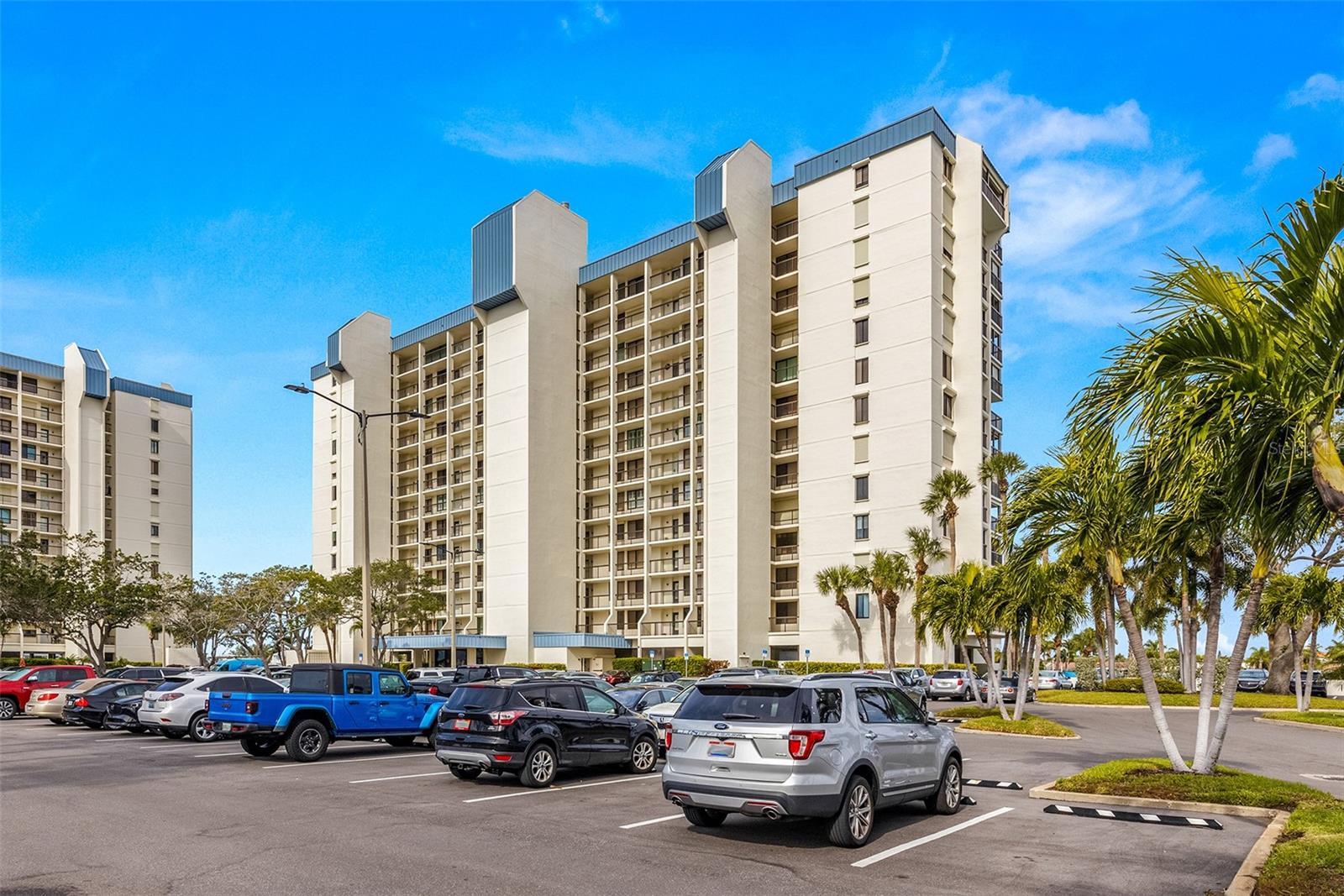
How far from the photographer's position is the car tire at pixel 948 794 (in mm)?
13258

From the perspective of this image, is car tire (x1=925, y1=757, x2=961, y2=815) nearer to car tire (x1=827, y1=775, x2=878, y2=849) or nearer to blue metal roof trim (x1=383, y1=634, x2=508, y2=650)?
car tire (x1=827, y1=775, x2=878, y2=849)

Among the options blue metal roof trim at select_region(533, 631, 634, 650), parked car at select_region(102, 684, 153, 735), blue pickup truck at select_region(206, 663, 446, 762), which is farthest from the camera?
blue metal roof trim at select_region(533, 631, 634, 650)

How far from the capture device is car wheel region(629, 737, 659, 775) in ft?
59.8

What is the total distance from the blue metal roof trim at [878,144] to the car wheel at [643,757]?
48.5m

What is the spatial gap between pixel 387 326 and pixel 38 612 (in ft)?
123

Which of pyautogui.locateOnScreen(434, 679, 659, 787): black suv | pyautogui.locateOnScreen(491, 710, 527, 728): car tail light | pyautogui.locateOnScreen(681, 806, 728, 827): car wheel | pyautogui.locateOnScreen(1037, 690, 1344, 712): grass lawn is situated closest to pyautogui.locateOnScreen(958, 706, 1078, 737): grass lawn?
pyautogui.locateOnScreen(434, 679, 659, 787): black suv

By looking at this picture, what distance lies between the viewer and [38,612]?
62.1 meters

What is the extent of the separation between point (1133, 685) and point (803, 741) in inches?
1954

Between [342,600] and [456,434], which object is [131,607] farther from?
[456,434]

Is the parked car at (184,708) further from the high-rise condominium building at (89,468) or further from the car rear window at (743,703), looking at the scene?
the high-rise condominium building at (89,468)

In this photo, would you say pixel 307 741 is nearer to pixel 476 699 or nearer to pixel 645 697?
pixel 476 699

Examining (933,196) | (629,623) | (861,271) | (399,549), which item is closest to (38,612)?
(399,549)

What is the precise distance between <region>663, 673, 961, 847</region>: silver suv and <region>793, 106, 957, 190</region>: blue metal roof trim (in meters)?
52.4

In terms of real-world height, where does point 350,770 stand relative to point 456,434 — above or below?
below
